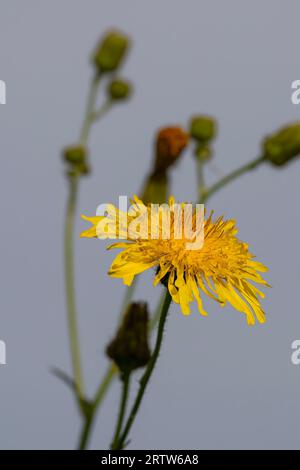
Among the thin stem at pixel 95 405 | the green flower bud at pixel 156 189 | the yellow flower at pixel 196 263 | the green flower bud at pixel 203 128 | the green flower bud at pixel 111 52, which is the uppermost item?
the green flower bud at pixel 111 52

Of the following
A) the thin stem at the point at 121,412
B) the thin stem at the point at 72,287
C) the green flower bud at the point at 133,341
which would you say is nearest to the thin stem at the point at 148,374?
the thin stem at the point at 121,412

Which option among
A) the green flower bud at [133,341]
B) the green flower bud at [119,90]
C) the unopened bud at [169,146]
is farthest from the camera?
the green flower bud at [119,90]

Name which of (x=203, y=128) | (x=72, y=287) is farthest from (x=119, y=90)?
(x=72, y=287)

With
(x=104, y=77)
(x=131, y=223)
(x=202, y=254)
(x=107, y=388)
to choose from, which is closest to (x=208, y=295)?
(x=202, y=254)

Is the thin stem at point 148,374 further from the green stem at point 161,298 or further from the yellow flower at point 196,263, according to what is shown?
the green stem at point 161,298

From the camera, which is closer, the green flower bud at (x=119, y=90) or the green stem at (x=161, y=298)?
the green stem at (x=161, y=298)

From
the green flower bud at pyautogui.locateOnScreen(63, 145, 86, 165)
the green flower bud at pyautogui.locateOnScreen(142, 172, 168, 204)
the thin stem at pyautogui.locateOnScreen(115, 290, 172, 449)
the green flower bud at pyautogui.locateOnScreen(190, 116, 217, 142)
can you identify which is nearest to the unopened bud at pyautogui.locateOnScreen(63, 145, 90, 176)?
the green flower bud at pyautogui.locateOnScreen(63, 145, 86, 165)
